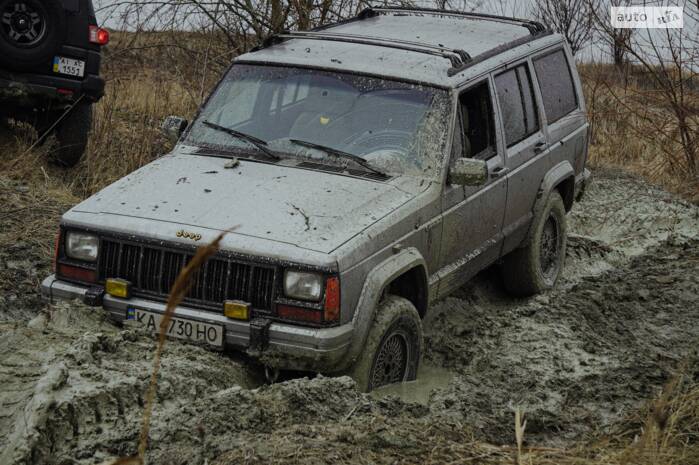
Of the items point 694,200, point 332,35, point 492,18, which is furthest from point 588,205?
point 332,35

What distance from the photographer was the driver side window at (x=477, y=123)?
6.22 metres

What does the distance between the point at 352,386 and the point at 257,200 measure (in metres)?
1.16

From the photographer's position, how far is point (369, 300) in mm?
5012

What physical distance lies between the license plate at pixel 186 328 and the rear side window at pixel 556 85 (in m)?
3.53

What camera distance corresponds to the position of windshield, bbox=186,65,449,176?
19.2 ft

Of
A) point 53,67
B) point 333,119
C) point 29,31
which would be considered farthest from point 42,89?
point 333,119

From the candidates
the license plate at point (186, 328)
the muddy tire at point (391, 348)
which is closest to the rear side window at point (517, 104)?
the muddy tire at point (391, 348)

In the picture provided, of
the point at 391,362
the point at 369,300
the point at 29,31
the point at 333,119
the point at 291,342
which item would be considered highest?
the point at 333,119

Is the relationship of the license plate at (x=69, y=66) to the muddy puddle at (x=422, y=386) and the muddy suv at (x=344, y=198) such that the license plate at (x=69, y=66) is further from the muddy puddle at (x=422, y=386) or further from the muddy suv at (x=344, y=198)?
the muddy puddle at (x=422, y=386)

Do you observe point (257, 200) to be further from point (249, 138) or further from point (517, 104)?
point (517, 104)

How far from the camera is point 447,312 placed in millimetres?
7113

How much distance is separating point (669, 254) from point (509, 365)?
3249 mm

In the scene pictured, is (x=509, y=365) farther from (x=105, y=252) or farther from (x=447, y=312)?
(x=105, y=252)

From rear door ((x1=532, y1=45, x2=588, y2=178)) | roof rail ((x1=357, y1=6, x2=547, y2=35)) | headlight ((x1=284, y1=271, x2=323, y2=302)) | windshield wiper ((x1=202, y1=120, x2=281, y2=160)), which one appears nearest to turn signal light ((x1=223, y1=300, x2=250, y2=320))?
headlight ((x1=284, y1=271, x2=323, y2=302))
